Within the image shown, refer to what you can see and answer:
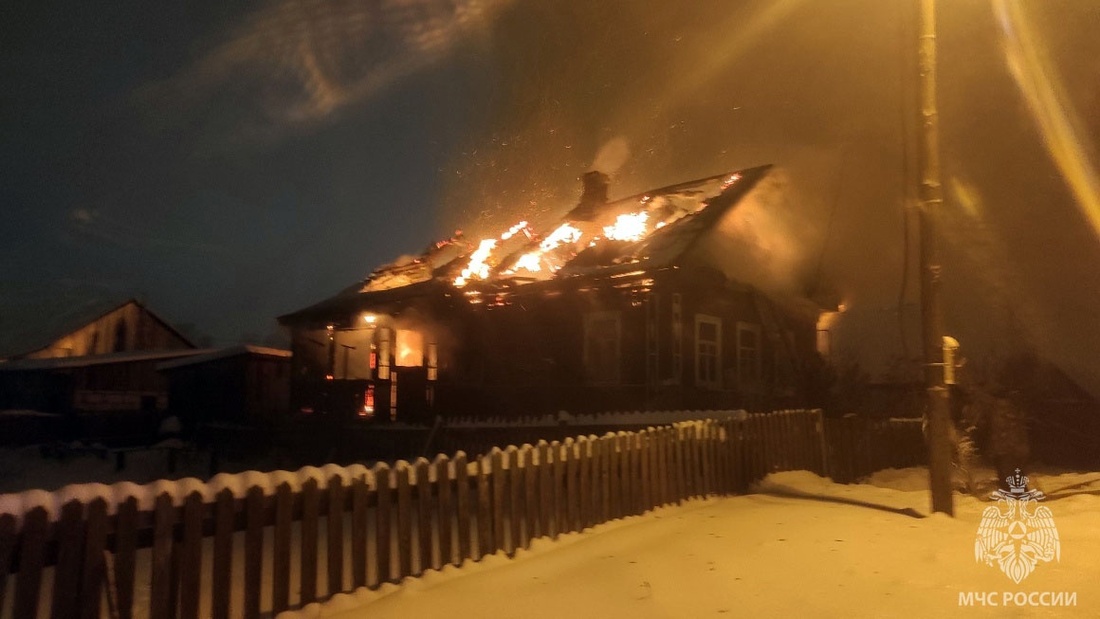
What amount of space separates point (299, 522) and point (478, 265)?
17714 mm

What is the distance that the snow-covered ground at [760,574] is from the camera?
543cm

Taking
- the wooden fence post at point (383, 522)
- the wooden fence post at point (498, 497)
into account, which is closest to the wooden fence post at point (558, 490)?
the wooden fence post at point (498, 497)

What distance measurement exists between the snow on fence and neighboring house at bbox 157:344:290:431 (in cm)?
2074

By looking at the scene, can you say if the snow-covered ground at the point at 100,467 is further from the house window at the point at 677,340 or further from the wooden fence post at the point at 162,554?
the wooden fence post at the point at 162,554

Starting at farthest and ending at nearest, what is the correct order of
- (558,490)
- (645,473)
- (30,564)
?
(645,473) → (558,490) → (30,564)

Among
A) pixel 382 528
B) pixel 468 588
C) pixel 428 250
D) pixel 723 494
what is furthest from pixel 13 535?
pixel 428 250

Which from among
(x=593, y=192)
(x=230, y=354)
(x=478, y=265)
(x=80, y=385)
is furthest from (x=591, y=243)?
(x=80, y=385)

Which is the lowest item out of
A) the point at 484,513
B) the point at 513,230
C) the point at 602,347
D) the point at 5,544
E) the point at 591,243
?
the point at 484,513

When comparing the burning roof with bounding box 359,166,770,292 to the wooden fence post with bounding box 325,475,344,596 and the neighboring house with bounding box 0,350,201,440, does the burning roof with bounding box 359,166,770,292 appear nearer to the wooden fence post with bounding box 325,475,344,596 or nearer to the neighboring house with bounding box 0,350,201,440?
the wooden fence post with bounding box 325,475,344,596

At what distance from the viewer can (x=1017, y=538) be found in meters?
7.11

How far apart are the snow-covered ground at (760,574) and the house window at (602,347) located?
392 inches

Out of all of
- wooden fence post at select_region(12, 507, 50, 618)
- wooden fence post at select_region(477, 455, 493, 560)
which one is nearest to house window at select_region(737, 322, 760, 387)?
wooden fence post at select_region(477, 455, 493, 560)

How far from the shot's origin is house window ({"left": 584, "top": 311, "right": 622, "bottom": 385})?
61.0 feet

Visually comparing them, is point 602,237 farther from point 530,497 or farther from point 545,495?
point 530,497
